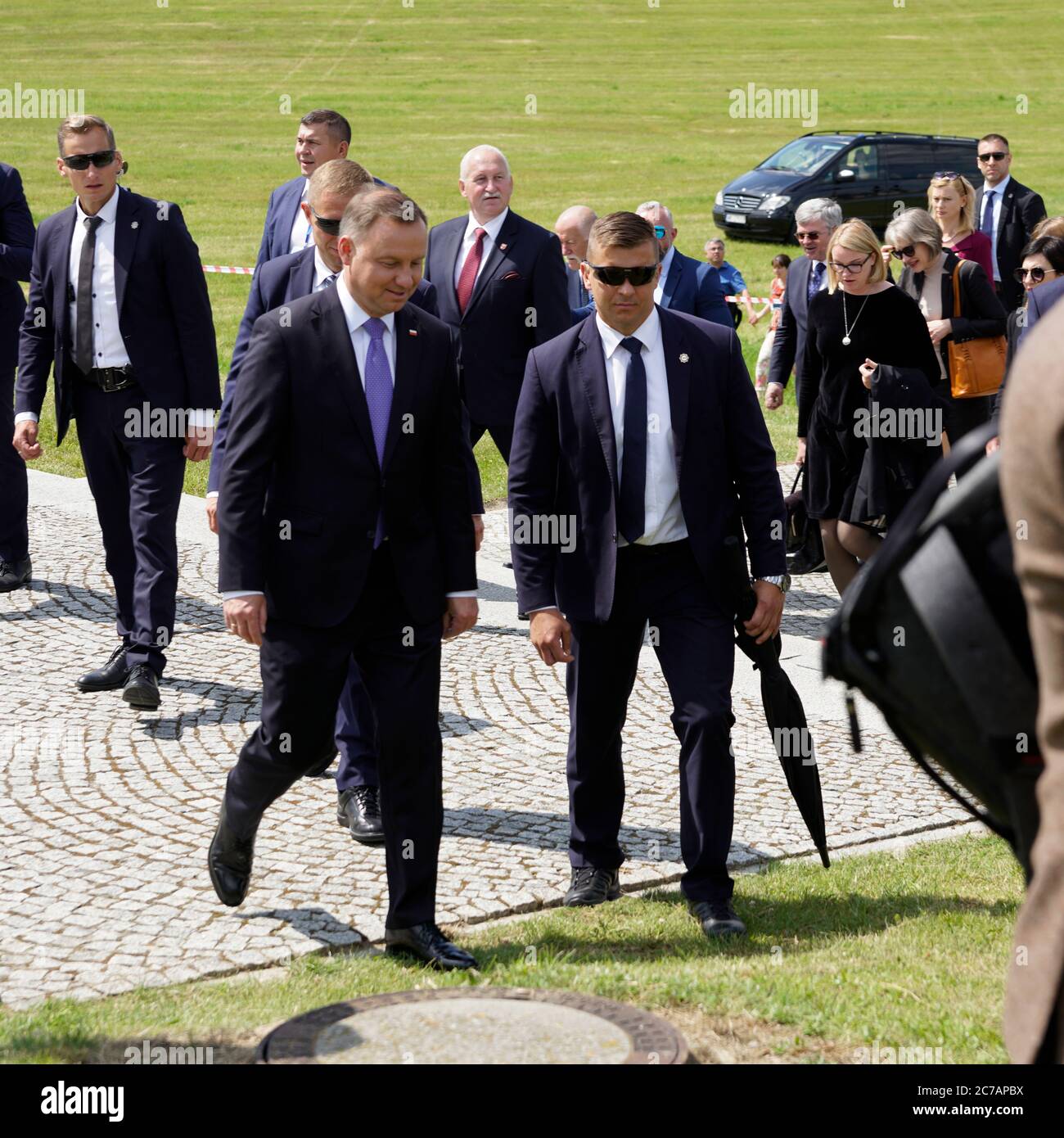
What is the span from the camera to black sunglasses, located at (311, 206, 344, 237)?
6.59 metres

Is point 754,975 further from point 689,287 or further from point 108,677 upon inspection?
point 689,287

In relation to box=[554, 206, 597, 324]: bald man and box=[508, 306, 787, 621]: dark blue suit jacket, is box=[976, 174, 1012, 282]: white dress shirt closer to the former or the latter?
box=[554, 206, 597, 324]: bald man

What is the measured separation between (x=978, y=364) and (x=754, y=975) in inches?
226

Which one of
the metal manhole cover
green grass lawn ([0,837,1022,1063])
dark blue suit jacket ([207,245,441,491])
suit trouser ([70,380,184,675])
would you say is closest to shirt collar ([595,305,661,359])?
dark blue suit jacket ([207,245,441,491])

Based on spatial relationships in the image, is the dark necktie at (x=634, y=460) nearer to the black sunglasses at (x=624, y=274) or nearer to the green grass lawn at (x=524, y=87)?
the black sunglasses at (x=624, y=274)

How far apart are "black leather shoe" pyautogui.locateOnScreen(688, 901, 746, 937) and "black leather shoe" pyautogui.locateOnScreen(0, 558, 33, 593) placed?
6023 millimetres

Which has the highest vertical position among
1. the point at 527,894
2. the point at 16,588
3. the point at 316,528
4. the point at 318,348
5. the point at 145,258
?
the point at 145,258

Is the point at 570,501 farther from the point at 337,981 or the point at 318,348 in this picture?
the point at 337,981

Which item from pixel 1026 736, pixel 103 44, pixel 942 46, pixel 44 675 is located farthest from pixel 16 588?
Answer: pixel 942 46

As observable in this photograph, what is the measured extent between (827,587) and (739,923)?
5.49m

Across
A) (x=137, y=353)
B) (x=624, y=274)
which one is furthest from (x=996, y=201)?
(x=624, y=274)

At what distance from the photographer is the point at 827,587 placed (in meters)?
10.8

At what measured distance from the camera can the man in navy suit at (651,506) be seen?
18.4 feet

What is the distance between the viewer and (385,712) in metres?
5.33
